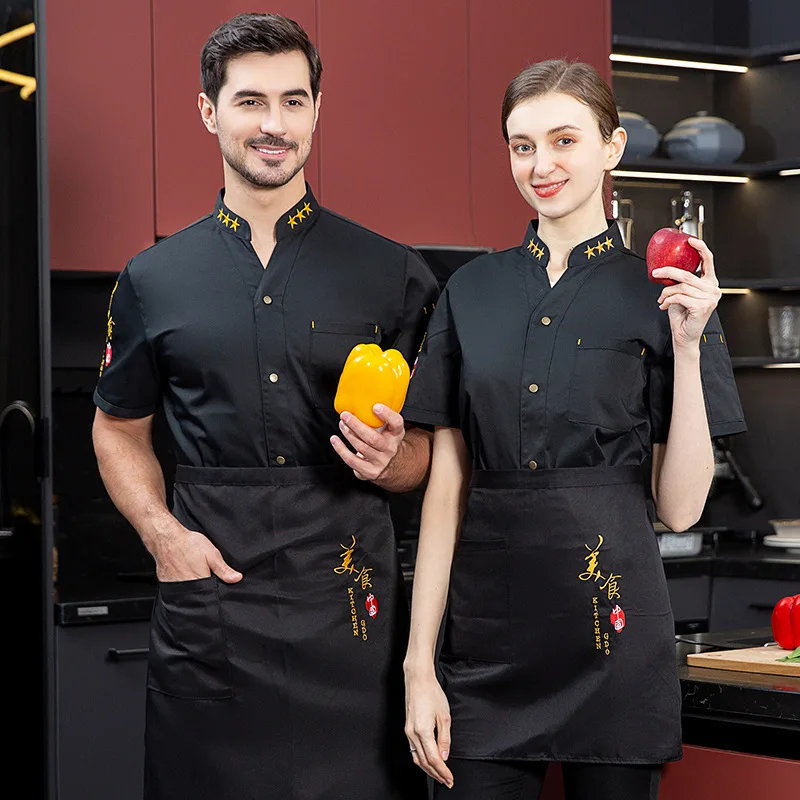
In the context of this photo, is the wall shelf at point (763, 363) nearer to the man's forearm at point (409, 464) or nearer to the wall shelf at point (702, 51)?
the wall shelf at point (702, 51)

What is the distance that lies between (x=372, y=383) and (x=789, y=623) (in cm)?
70

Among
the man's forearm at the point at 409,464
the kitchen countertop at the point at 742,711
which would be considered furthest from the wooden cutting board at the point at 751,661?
the man's forearm at the point at 409,464

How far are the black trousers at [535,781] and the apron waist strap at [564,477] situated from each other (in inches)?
13.0

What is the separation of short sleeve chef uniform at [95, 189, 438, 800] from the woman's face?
373 mm

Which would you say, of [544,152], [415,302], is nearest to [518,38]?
[415,302]

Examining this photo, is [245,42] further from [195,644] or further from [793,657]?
[793,657]

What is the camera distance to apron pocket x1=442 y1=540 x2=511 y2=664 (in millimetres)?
1652

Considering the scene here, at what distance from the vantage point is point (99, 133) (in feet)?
10.4

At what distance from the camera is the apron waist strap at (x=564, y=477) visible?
5.35 feet

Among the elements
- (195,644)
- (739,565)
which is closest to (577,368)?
(195,644)

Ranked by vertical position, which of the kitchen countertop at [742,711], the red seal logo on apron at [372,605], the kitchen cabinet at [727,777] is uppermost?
the red seal logo on apron at [372,605]

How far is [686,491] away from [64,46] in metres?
2.06

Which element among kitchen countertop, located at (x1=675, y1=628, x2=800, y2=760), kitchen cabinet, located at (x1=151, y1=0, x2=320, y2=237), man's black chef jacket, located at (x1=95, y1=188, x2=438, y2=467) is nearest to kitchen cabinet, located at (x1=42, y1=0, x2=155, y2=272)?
kitchen cabinet, located at (x1=151, y1=0, x2=320, y2=237)

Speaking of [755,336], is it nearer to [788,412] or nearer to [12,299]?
[788,412]
